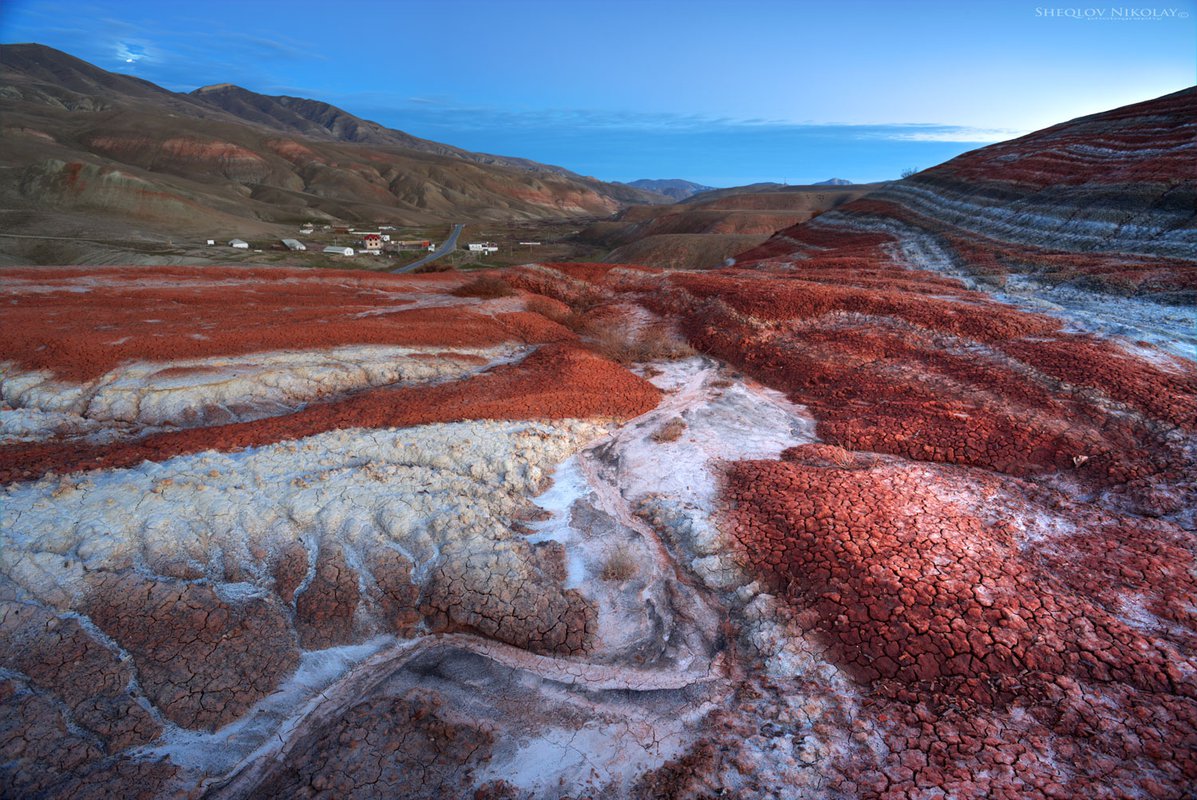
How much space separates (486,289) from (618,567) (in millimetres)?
18121

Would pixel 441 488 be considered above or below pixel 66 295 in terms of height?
below

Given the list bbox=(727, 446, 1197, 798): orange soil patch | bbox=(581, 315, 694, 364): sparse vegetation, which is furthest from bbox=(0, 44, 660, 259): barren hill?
bbox=(727, 446, 1197, 798): orange soil patch

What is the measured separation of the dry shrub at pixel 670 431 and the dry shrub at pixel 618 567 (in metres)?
3.96

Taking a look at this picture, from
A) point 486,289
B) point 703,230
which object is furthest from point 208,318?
point 703,230

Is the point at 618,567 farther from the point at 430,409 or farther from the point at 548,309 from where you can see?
the point at 548,309

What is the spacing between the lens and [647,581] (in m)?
8.83

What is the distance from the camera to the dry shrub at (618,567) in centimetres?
890

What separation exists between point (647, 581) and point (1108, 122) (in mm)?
46981

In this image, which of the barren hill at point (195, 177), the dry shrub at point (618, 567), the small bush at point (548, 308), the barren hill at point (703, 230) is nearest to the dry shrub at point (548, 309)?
the small bush at point (548, 308)

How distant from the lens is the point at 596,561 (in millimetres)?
9219

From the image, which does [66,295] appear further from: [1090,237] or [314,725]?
[1090,237]

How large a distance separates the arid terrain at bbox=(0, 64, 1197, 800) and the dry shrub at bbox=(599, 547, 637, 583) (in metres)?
0.05

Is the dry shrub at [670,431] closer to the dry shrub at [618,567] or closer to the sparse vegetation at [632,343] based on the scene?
the dry shrub at [618,567]

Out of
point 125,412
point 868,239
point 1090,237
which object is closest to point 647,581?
point 125,412
